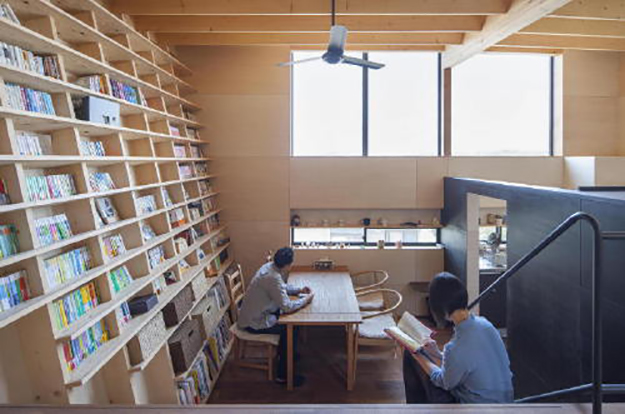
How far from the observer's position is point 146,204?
372cm

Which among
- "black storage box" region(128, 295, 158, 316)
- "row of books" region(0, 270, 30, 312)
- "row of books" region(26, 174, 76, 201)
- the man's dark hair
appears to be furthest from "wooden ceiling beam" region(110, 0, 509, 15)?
"row of books" region(0, 270, 30, 312)

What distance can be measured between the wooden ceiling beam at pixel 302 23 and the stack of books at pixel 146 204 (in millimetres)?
1886

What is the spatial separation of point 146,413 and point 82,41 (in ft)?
8.10

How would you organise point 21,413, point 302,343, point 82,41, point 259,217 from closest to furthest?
point 21,413
point 82,41
point 302,343
point 259,217

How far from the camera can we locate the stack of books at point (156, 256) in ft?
11.9

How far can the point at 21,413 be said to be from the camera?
200 cm

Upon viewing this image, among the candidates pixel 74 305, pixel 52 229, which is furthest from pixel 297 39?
pixel 74 305

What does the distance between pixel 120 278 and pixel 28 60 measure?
1515mm

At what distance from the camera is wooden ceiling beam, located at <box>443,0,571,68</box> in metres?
3.70

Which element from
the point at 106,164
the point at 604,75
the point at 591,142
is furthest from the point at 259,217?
the point at 604,75

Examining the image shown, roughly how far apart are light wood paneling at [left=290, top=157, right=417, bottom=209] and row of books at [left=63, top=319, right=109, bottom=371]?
3682 mm

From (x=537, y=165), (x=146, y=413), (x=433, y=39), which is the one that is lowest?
(x=146, y=413)

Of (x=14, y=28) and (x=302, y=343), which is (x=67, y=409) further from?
(x=302, y=343)

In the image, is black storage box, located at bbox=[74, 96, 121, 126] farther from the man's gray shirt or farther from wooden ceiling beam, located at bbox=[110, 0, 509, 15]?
the man's gray shirt
